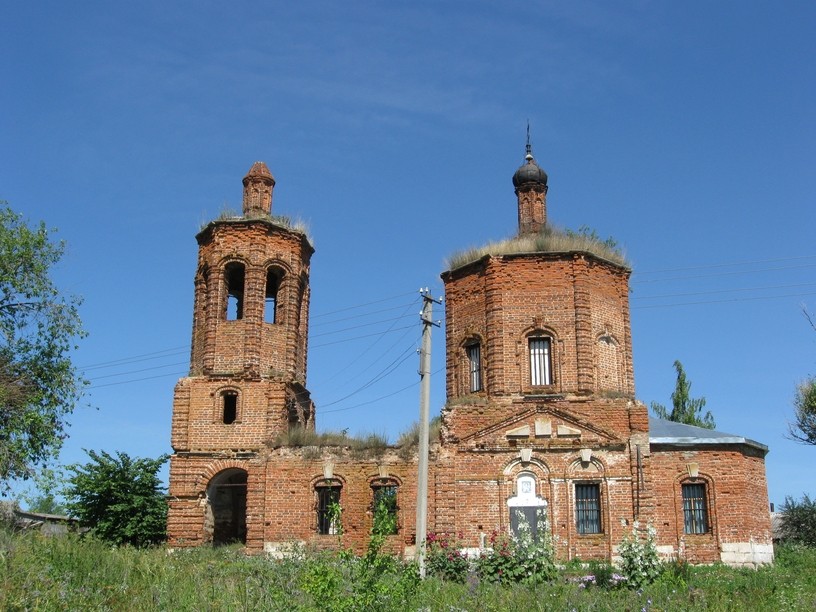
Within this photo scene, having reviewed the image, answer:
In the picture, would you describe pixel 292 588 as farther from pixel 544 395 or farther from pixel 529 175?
pixel 529 175

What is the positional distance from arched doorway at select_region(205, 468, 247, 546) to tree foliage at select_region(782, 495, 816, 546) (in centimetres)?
1863

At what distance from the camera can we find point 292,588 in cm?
1216

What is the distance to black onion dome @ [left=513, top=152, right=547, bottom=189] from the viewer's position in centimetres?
2748

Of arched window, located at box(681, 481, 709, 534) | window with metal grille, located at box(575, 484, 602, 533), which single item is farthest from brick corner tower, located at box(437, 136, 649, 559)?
arched window, located at box(681, 481, 709, 534)

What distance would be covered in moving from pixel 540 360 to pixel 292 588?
1252 cm

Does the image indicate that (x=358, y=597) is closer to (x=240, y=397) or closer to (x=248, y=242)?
(x=240, y=397)

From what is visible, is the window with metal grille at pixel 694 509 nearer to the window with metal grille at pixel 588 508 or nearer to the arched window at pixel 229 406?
the window with metal grille at pixel 588 508

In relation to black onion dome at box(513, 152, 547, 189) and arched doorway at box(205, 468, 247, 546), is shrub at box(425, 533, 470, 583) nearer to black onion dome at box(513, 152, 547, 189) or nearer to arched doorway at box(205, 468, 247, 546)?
arched doorway at box(205, 468, 247, 546)

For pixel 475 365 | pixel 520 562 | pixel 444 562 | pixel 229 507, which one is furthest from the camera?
pixel 229 507

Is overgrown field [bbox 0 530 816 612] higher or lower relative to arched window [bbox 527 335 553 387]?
lower

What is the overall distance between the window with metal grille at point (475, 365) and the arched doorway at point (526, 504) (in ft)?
9.60

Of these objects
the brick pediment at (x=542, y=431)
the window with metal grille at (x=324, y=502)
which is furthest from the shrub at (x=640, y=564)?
the window with metal grille at (x=324, y=502)

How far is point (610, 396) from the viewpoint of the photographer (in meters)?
22.9

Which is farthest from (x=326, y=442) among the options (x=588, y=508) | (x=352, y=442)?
(x=588, y=508)
